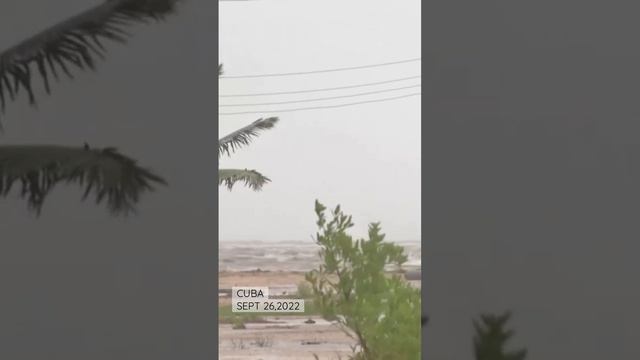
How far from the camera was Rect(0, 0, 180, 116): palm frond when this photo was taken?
2443 millimetres

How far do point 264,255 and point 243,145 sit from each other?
0.71m

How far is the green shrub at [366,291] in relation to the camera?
4.39 m

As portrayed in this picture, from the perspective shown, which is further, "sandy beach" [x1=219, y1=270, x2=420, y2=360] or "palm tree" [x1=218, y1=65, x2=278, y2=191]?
"sandy beach" [x1=219, y1=270, x2=420, y2=360]

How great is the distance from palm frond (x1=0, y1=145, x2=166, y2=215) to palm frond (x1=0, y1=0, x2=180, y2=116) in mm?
170

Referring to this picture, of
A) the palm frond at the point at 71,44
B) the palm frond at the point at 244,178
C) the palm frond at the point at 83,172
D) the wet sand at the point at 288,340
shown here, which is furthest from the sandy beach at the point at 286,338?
the palm frond at the point at 71,44

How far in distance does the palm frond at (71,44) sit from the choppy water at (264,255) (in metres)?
1.88

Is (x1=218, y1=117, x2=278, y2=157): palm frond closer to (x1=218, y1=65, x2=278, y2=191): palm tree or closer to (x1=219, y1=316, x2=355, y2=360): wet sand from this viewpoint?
(x1=218, y1=65, x2=278, y2=191): palm tree

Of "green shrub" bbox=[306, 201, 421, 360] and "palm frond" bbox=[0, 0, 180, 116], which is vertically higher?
"palm frond" bbox=[0, 0, 180, 116]

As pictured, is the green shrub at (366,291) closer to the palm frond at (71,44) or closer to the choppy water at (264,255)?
the choppy water at (264,255)

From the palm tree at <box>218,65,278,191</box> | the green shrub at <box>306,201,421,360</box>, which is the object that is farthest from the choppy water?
the palm tree at <box>218,65,278,191</box>
